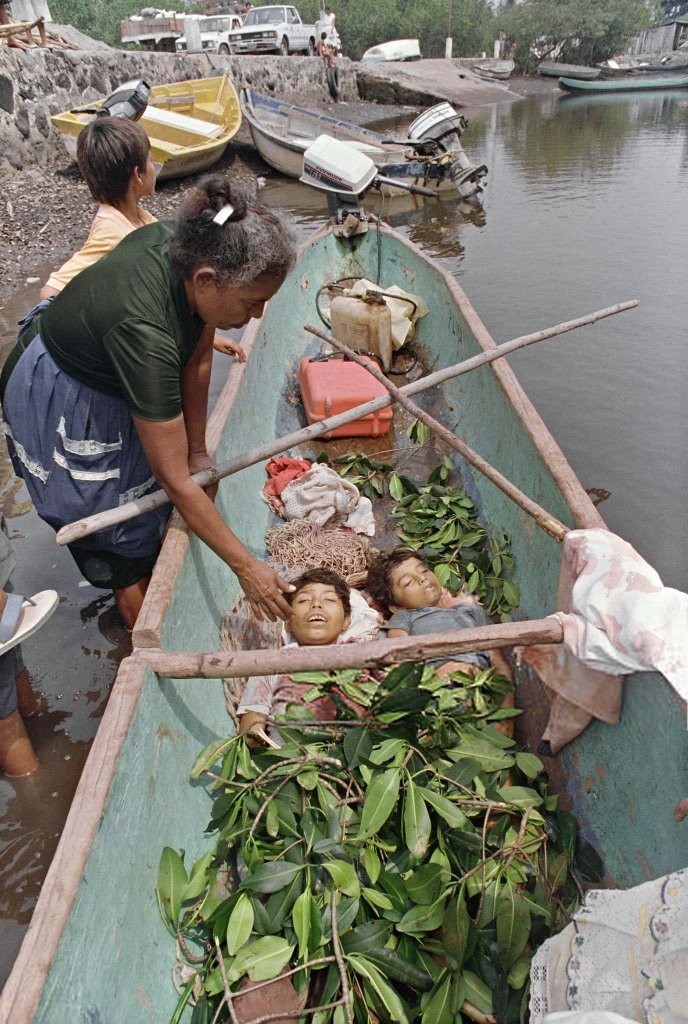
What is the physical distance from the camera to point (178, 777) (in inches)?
71.2

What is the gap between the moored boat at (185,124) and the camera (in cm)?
→ 1023

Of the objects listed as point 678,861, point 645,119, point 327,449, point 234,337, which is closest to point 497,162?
point 645,119

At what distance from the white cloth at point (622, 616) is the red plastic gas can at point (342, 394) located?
2.29m

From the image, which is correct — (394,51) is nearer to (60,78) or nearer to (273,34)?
(273,34)

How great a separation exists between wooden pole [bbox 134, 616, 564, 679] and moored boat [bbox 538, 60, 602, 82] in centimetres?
3844

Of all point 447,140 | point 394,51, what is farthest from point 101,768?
point 394,51

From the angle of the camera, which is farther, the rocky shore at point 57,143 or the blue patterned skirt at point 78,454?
the rocky shore at point 57,143

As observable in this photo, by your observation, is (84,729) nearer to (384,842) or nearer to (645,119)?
(384,842)

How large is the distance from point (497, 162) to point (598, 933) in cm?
1681

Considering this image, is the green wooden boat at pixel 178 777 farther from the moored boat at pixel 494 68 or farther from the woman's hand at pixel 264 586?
the moored boat at pixel 494 68

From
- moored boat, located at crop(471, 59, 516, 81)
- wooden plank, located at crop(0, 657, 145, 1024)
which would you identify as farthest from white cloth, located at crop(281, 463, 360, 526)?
moored boat, located at crop(471, 59, 516, 81)

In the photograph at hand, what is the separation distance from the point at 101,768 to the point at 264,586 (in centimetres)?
68

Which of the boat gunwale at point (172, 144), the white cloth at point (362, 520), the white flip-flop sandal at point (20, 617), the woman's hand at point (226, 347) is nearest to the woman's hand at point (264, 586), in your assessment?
the white flip-flop sandal at point (20, 617)

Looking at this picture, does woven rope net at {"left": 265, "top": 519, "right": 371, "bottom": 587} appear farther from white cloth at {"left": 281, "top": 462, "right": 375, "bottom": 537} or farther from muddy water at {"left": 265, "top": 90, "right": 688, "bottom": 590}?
muddy water at {"left": 265, "top": 90, "right": 688, "bottom": 590}
